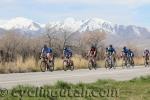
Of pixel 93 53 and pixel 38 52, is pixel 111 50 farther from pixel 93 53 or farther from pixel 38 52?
pixel 38 52

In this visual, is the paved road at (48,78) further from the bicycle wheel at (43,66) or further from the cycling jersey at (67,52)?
the cycling jersey at (67,52)

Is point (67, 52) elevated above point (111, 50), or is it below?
below

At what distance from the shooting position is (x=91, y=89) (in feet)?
49.4

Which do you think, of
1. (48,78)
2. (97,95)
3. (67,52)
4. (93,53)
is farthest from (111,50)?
(97,95)

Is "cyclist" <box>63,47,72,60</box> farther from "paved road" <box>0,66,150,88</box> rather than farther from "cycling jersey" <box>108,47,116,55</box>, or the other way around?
"paved road" <box>0,66,150,88</box>

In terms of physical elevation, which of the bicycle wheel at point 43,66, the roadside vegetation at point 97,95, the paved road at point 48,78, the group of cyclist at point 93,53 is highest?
the group of cyclist at point 93,53

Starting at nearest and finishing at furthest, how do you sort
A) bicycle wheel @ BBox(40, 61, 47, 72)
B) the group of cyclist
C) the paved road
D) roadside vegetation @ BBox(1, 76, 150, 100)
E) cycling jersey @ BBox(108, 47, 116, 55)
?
roadside vegetation @ BBox(1, 76, 150, 100)
the paved road
the group of cyclist
bicycle wheel @ BBox(40, 61, 47, 72)
cycling jersey @ BBox(108, 47, 116, 55)

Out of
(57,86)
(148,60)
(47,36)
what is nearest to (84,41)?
(47,36)

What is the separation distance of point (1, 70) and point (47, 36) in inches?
984

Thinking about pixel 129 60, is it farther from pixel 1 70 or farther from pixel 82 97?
pixel 82 97

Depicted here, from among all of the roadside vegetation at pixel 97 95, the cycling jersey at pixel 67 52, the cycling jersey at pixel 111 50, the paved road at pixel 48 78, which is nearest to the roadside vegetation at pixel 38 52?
the cycling jersey at pixel 67 52

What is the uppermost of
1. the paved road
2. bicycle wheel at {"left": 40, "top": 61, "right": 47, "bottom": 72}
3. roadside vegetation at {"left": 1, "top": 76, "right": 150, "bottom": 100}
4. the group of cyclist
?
the group of cyclist

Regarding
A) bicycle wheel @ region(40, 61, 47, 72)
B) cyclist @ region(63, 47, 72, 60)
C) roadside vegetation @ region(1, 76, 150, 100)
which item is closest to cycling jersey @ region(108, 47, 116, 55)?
cyclist @ region(63, 47, 72, 60)

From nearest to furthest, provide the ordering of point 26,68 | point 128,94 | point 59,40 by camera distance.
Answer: point 128,94 → point 26,68 → point 59,40
